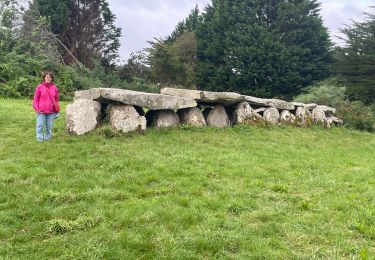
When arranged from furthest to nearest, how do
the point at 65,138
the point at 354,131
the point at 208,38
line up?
the point at 208,38 < the point at 354,131 < the point at 65,138

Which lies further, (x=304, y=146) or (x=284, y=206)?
(x=304, y=146)

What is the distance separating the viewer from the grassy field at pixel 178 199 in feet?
17.6

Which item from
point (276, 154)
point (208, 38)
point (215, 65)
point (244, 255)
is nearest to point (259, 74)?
point (215, 65)

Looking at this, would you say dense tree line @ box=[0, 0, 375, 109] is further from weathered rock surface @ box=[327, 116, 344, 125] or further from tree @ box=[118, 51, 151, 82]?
weathered rock surface @ box=[327, 116, 344, 125]

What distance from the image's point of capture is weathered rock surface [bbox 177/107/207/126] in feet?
47.0

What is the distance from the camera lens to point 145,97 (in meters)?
12.9

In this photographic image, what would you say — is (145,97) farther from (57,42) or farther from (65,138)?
(57,42)

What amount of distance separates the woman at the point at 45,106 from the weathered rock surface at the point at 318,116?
11.6 metres

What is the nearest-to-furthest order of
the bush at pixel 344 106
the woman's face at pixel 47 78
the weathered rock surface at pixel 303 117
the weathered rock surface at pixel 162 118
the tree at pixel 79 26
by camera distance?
the woman's face at pixel 47 78, the weathered rock surface at pixel 162 118, the weathered rock surface at pixel 303 117, the bush at pixel 344 106, the tree at pixel 79 26

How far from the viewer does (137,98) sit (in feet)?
41.6

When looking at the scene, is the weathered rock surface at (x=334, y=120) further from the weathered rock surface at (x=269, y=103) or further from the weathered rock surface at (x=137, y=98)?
the weathered rock surface at (x=137, y=98)

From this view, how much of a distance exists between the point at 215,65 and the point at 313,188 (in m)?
22.1

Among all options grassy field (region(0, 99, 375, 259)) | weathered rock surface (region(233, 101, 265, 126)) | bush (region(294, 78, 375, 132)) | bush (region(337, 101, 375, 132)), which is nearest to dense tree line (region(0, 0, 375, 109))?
bush (region(294, 78, 375, 132))

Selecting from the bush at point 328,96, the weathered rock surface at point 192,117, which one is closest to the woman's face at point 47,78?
the weathered rock surface at point 192,117
